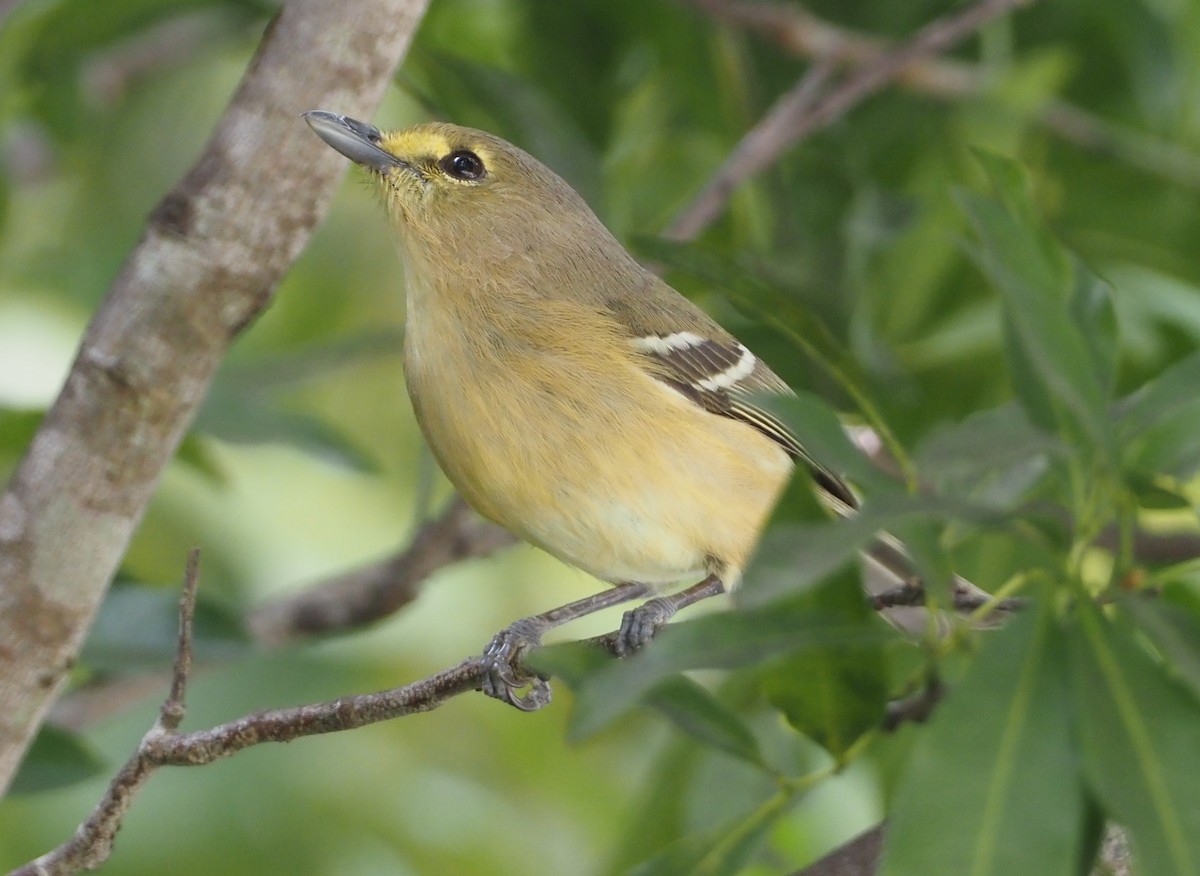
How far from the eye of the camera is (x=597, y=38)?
14.1 feet

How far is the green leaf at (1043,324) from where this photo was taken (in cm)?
188

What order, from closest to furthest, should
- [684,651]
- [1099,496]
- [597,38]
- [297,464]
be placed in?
1. [684,651]
2. [1099,496]
3. [597,38]
4. [297,464]

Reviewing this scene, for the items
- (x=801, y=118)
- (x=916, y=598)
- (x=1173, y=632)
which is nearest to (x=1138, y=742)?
(x=1173, y=632)

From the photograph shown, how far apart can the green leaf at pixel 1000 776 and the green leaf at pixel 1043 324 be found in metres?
0.28

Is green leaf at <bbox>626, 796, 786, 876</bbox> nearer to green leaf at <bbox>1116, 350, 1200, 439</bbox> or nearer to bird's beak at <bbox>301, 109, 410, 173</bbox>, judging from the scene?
green leaf at <bbox>1116, 350, 1200, 439</bbox>

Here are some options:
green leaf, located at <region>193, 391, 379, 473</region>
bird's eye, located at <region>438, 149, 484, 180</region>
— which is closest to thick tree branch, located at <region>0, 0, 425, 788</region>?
bird's eye, located at <region>438, 149, 484, 180</region>

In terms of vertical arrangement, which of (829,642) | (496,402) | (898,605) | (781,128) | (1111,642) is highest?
(781,128)

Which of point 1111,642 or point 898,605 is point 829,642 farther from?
point 898,605

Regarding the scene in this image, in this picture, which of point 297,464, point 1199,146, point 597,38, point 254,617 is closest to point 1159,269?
point 1199,146

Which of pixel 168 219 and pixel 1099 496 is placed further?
pixel 168 219

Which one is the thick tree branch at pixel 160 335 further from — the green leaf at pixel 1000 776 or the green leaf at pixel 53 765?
the green leaf at pixel 1000 776

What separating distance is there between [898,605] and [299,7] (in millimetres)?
1531

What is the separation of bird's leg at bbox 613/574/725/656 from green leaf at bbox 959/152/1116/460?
84 cm

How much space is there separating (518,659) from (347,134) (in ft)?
3.33
